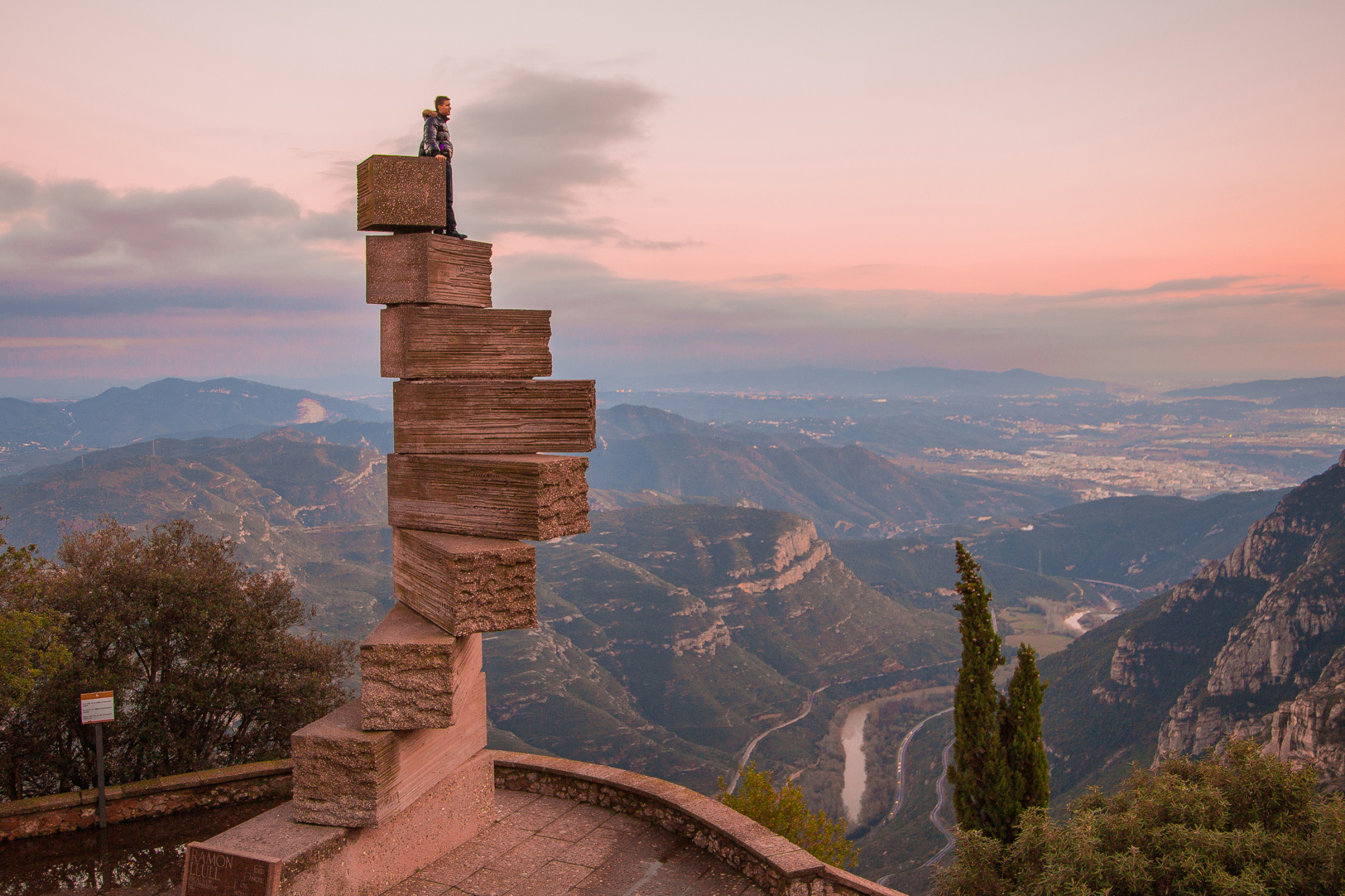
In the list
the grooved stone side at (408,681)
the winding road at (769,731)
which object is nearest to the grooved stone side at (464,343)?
the grooved stone side at (408,681)

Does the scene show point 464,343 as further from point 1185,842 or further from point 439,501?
point 1185,842

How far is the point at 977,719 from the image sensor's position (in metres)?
13.4

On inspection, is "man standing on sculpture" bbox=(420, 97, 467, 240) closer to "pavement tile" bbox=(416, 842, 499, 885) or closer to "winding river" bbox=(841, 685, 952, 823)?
"pavement tile" bbox=(416, 842, 499, 885)

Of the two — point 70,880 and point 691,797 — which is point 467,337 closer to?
Answer: point 691,797

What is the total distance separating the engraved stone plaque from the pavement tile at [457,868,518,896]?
2.13m

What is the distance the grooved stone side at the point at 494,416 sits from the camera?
25.6 feet

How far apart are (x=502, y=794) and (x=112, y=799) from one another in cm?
514

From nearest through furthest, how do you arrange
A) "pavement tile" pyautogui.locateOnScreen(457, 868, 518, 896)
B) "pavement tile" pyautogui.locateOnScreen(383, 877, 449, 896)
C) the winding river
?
1. "pavement tile" pyautogui.locateOnScreen(383, 877, 449, 896)
2. "pavement tile" pyautogui.locateOnScreen(457, 868, 518, 896)
3. the winding river

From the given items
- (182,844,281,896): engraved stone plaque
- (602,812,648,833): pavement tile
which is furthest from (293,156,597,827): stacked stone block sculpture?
(602,812,648,833): pavement tile

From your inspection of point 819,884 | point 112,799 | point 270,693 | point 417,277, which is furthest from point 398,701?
point 270,693

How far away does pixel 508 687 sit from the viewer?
368 ft

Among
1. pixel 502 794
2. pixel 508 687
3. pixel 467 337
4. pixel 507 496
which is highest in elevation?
pixel 467 337

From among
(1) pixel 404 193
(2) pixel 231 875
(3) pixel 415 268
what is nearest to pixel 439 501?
(3) pixel 415 268

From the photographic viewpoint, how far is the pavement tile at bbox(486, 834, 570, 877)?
8.73 meters
